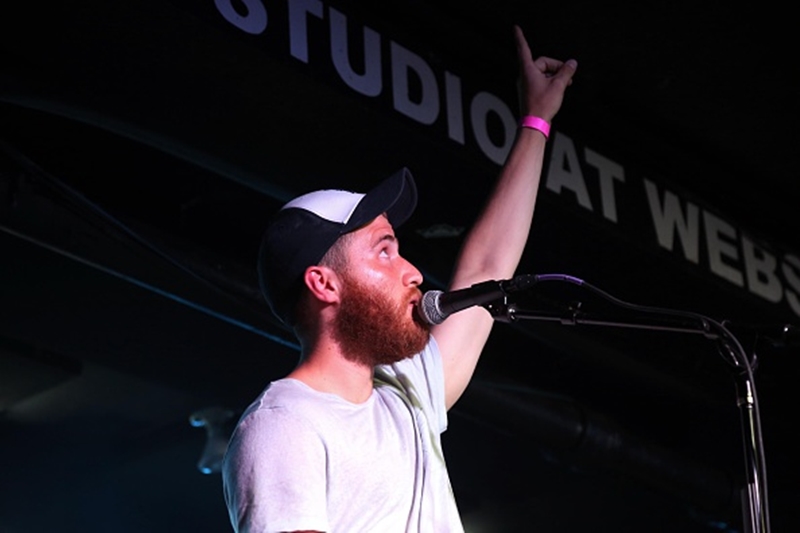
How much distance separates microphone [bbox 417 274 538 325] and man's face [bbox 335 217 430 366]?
0.48 feet

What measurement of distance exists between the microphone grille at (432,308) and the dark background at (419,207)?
0.78ft

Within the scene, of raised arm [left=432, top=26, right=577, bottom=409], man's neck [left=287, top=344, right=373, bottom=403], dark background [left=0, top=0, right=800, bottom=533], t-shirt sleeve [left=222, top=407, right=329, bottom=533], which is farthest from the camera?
dark background [left=0, top=0, right=800, bottom=533]

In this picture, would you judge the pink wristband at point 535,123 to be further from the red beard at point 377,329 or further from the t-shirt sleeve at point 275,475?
the t-shirt sleeve at point 275,475

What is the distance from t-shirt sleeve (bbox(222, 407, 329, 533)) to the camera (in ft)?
6.84

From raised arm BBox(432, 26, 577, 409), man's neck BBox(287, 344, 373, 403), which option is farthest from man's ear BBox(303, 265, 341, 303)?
raised arm BBox(432, 26, 577, 409)

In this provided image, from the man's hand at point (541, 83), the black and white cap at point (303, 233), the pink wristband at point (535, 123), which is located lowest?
the black and white cap at point (303, 233)

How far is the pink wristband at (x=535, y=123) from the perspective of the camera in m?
3.06

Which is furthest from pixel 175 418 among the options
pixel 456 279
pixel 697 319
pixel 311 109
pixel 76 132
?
pixel 697 319

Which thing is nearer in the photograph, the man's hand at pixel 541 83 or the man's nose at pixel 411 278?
the man's nose at pixel 411 278

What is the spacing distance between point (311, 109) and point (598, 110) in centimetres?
151

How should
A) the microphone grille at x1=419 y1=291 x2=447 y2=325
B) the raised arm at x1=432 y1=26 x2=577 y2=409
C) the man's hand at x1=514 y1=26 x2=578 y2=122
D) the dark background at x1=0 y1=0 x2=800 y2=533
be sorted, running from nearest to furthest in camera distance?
the microphone grille at x1=419 y1=291 x2=447 y2=325, the raised arm at x1=432 y1=26 x2=577 y2=409, the man's hand at x1=514 y1=26 x2=578 y2=122, the dark background at x1=0 y1=0 x2=800 y2=533

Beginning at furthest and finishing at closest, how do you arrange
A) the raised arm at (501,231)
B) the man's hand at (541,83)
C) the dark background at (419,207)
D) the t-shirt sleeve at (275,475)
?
the dark background at (419,207) < the man's hand at (541,83) < the raised arm at (501,231) < the t-shirt sleeve at (275,475)

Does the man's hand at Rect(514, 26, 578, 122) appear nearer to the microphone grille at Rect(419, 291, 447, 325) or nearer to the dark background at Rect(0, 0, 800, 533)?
the dark background at Rect(0, 0, 800, 533)

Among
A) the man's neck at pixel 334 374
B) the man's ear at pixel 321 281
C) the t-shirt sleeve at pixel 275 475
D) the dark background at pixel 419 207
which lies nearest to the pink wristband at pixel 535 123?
the dark background at pixel 419 207
